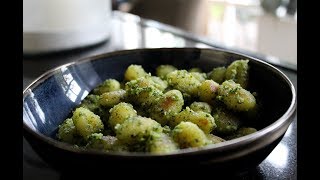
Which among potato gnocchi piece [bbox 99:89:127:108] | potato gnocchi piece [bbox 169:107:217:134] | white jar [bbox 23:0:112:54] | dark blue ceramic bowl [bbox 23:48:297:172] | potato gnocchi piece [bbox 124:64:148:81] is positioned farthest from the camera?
white jar [bbox 23:0:112:54]

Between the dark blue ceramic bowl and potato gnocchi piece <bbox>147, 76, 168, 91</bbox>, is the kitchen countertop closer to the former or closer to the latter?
the dark blue ceramic bowl

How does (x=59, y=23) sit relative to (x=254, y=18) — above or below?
above

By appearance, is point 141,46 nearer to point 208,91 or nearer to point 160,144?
point 208,91

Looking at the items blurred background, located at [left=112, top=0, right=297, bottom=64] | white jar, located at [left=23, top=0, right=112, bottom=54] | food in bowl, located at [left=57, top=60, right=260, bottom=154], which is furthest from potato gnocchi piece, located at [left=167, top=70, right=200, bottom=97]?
blurred background, located at [left=112, top=0, right=297, bottom=64]

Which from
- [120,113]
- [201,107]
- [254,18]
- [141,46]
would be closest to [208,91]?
[201,107]

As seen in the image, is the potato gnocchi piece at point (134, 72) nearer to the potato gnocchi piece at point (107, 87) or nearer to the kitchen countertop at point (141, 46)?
the potato gnocchi piece at point (107, 87)

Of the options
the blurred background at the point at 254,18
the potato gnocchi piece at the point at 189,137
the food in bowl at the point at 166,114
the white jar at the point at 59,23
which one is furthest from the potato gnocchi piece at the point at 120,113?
the blurred background at the point at 254,18

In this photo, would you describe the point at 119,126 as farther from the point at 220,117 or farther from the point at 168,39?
the point at 168,39
